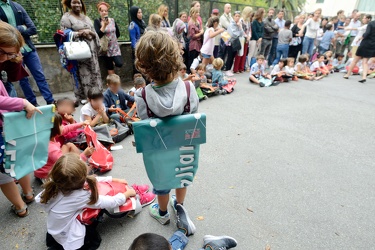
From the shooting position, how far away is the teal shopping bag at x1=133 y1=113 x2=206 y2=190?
152cm

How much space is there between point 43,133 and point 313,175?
9.76ft

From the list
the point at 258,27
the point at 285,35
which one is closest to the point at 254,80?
the point at 258,27

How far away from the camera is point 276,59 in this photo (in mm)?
8664

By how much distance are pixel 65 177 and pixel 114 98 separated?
2.56 m

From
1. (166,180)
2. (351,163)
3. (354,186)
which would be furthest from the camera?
(351,163)

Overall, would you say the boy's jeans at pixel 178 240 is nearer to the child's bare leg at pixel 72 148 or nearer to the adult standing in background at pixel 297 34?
the child's bare leg at pixel 72 148

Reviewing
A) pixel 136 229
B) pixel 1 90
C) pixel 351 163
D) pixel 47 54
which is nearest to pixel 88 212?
pixel 136 229

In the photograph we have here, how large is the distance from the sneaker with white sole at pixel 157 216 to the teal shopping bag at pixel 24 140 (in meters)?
1.05

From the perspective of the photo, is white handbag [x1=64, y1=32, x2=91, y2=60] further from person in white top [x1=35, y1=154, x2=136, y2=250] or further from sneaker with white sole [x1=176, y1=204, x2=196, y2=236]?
sneaker with white sole [x1=176, y1=204, x2=196, y2=236]

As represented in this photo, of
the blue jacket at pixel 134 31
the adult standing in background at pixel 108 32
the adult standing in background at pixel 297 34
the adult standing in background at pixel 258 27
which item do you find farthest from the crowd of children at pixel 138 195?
the adult standing in background at pixel 297 34

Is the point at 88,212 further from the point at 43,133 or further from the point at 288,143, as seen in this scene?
the point at 288,143

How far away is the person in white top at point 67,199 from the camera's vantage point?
1.57m

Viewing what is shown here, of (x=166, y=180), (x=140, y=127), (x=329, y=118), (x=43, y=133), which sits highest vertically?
(x=140, y=127)

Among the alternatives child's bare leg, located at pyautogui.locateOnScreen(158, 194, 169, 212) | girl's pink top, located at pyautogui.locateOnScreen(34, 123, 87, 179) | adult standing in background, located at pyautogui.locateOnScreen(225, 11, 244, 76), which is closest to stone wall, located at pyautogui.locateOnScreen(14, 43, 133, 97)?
girl's pink top, located at pyautogui.locateOnScreen(34, 123, 87, 179)
